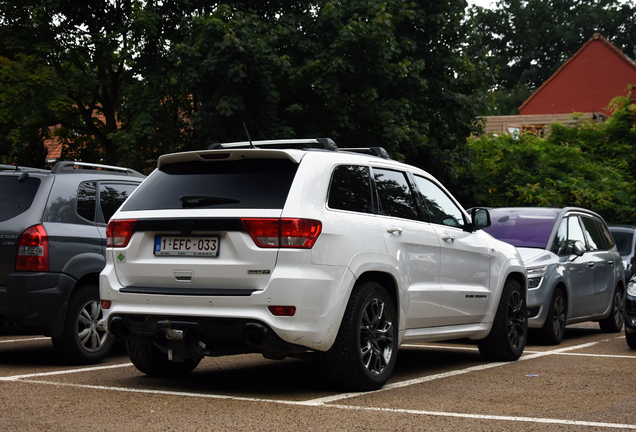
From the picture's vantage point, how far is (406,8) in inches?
915

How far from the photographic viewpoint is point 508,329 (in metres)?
8.49

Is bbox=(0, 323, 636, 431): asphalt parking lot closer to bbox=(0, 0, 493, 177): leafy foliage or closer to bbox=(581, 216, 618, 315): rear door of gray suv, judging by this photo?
bbox=(581, 216, 618, 315): rear door of gray suv

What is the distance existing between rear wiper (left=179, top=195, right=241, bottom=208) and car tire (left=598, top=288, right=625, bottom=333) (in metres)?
8.10

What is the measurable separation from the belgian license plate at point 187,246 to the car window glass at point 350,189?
A: 863 mm

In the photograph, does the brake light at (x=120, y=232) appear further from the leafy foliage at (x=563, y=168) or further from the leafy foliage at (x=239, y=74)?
the leafy foliage at (x=563, y=168)

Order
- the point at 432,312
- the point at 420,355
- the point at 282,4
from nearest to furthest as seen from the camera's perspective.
Answer: 1. the point at 432,312
2. the point at 420,355
3. the point at 282,4

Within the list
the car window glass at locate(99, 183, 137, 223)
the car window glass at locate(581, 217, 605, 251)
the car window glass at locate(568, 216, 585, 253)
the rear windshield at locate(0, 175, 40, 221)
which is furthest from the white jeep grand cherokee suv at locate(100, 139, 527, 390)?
the car window glass at locate(581, 217, 605, 251)

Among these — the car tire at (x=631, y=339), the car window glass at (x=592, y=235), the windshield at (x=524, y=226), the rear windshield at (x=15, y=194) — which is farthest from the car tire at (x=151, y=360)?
the car window glass at (x=592, y=235)

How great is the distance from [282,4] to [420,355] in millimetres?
15899

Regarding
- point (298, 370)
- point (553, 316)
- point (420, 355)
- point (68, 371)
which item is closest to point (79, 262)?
point (68, 371)

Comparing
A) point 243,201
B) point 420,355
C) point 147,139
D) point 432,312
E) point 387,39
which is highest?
point 387,39

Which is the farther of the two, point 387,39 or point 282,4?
point 282,4

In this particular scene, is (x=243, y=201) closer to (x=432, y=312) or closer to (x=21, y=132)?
(x=432, y=312)

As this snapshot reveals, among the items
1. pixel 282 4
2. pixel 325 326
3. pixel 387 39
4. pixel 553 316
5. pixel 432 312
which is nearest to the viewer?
pixel 325 326
